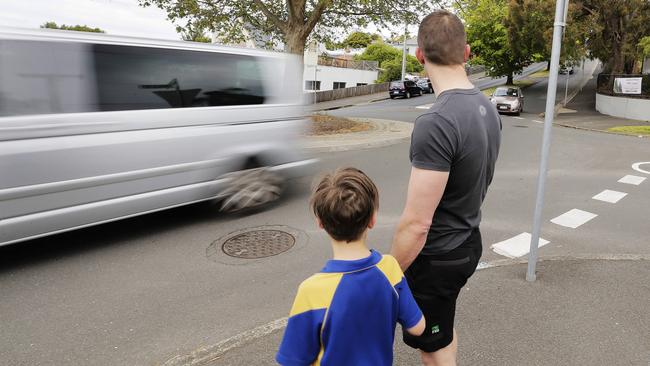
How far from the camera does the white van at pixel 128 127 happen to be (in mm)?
4109

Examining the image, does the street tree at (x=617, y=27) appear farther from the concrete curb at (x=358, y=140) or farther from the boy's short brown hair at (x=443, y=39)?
the boy's short brown hair at (x=443, y=39)

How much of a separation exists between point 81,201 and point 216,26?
13665 millimetres

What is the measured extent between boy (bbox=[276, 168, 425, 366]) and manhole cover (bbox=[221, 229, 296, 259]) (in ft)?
10.3

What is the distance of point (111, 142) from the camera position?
4.63m

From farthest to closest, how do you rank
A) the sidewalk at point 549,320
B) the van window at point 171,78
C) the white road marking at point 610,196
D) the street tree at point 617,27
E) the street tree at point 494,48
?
the street tree at point 494,48 → the street tree at point 617,27 → the white road marking at point 610,196 → the van window at point 171,78 → the sidewalk at point 549,320

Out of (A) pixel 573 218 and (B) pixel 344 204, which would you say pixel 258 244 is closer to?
(B) pixel 344 204

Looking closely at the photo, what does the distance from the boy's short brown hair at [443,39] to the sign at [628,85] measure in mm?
25544

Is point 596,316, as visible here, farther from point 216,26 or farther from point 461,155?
point 216,26

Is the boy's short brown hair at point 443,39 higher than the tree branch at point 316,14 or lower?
lower

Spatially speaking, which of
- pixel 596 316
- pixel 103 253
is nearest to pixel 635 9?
pixel 596 316

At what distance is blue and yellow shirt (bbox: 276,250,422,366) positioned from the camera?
5.12ft

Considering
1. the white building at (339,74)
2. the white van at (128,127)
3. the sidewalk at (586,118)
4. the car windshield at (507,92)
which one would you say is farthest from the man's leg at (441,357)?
the white building at (339,74)

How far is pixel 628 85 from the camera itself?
22828 millimetres

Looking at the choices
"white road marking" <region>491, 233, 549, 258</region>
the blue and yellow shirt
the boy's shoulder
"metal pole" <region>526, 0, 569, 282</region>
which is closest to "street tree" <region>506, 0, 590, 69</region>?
"white road marking" <region>491, 233, 549, 258</region>
